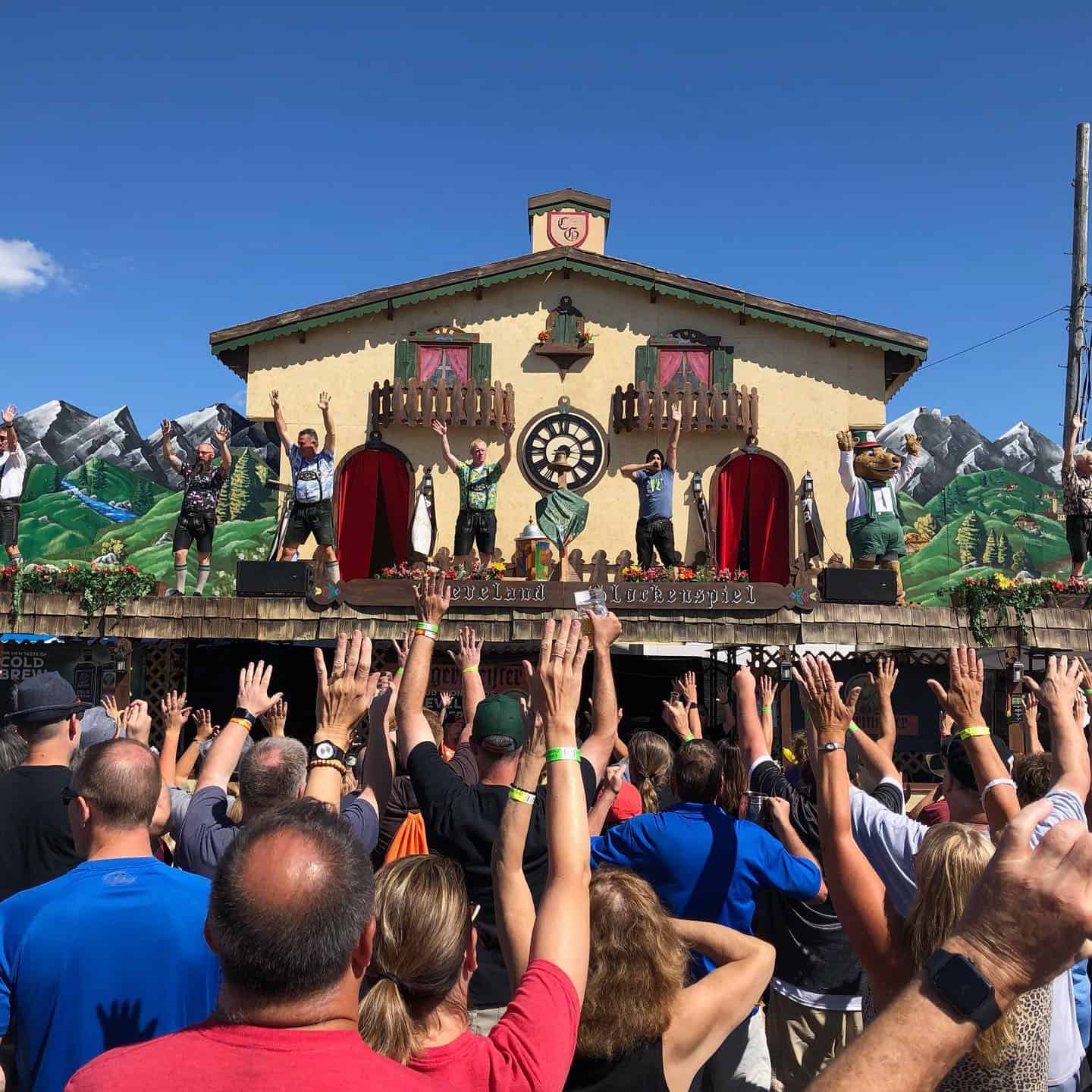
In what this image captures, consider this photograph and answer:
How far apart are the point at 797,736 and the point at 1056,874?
225 inches

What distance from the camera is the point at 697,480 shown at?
16969 millimetres

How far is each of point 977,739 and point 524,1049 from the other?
210cm

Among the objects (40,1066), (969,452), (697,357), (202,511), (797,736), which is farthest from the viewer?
(969,452)

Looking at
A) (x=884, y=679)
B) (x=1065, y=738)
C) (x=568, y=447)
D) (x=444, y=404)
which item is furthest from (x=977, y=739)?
(x=444, y=404)

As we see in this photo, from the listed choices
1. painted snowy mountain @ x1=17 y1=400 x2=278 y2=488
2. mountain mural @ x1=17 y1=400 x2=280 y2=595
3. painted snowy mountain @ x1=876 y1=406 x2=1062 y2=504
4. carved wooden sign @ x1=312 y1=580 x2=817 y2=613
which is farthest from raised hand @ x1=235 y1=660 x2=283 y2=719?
painted snowy mountain @ x1=876 y1=406 x2=1062 y2=504

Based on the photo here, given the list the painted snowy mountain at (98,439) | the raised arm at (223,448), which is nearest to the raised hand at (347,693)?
the raised arm at (223,448)

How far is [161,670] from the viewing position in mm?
14180

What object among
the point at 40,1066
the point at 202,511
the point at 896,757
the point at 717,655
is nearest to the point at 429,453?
the point at 202,511

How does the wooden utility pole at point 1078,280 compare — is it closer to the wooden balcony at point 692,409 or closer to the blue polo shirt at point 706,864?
the wooden balcony at point 692,409

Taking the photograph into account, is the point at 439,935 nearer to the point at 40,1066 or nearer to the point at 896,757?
the point at 40,1066

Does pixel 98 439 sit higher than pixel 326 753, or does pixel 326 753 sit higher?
pixel 98 439

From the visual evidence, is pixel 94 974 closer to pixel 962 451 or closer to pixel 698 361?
pixel 698 361

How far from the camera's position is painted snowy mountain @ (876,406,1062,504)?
2544 centimetres

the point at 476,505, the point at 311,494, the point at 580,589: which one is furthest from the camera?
the point at 476,505
